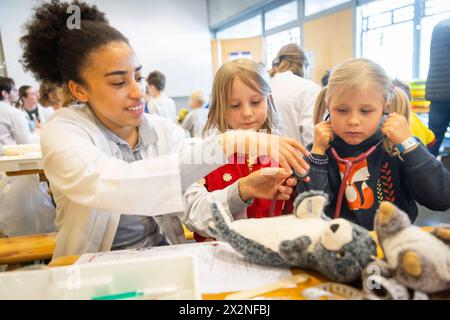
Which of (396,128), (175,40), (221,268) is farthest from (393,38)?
(175,40)

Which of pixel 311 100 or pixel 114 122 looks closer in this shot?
pixel 114 122

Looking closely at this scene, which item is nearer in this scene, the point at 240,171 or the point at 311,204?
the point at 311,204

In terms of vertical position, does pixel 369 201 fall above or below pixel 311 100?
below

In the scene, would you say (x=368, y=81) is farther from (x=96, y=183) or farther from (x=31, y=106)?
(x=31, y=106)

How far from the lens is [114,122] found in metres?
0.68

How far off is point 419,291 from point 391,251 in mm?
43

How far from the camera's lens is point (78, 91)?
652 millimetres

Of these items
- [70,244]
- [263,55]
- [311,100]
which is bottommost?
[70,244]

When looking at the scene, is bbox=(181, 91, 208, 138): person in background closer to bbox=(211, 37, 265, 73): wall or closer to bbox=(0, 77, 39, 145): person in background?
bbox=(211, 37, 265, 73): wall

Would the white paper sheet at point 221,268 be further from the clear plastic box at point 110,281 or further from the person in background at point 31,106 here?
the person in background at point 31,106

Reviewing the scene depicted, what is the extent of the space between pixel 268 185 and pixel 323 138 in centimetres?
12

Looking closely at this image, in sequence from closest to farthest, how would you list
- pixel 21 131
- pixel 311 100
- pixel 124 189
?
pixel 124 189 < pixel 311 100 < pixel 21 131

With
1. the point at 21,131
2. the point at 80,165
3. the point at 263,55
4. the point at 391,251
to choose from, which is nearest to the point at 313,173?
the point at 391,251
